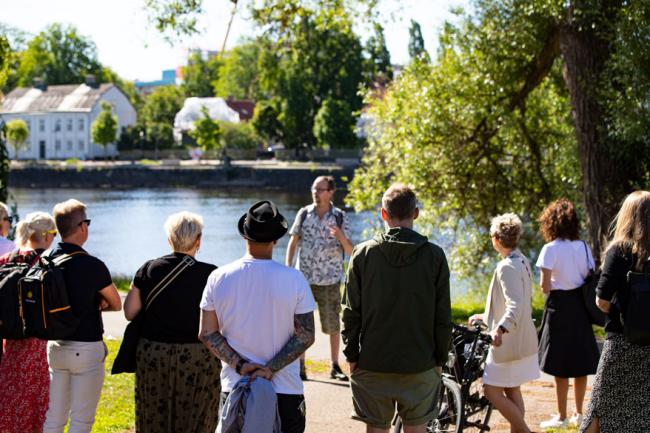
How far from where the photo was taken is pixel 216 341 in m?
4.60

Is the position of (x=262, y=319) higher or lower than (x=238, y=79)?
lower

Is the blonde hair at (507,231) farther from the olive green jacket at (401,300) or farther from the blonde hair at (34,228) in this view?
the blonde hair at (34,228)

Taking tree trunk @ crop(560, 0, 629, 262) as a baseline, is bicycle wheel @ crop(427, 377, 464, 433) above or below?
below

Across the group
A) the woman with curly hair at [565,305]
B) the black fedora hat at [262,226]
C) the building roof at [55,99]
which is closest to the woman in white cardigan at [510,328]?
the woman with curly hair at [565,305]

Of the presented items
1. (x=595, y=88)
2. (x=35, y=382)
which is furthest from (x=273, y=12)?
Answer: (x=35, y=382)

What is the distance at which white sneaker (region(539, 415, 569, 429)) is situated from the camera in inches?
262

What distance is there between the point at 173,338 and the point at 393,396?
4.20 feet

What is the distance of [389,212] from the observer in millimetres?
4918

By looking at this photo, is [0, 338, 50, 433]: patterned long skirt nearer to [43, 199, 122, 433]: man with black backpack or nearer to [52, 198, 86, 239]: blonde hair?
[43, 199, 122, 433]: man with black backpack

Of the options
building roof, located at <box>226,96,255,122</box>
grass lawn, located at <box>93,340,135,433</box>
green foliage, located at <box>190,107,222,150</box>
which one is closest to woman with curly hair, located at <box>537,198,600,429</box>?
grass lawn, located at <box>93,340,135,433</box>

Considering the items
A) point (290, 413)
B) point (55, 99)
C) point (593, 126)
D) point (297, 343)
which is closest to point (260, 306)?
point (297, 343)

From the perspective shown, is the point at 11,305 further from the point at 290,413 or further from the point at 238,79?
the point at 238,79

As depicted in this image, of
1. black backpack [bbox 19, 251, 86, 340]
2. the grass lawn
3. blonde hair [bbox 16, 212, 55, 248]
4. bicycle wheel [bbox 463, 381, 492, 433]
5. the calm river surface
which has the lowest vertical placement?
the calm river surface

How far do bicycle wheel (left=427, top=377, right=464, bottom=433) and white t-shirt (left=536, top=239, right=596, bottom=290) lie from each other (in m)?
1.37
